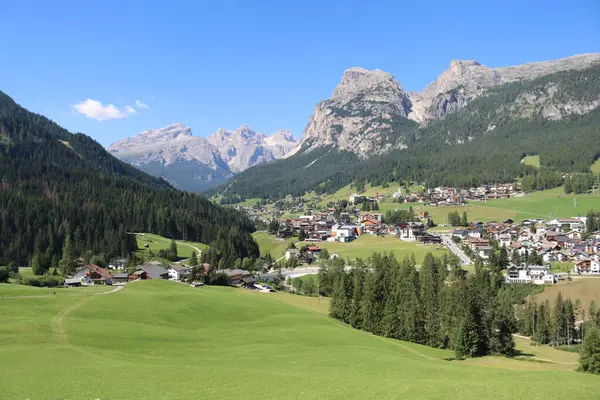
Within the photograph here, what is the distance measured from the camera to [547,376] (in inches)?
1405

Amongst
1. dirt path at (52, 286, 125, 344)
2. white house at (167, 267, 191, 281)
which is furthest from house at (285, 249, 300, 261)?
dirt path at (52, 286, 125, 344)

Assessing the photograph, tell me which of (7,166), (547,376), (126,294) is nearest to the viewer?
(547,376)

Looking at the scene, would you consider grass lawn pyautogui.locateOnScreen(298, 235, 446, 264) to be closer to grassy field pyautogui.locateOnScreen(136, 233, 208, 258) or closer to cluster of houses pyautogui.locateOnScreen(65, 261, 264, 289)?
cluster of houses pyautogui.locateOnScreen(65, 261, 264, 289)

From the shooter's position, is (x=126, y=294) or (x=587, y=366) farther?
(x=126, y=294)

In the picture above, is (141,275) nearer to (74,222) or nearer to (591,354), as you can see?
(74,222)

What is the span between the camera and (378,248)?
16612cm

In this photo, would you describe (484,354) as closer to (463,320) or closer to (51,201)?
(463,320)

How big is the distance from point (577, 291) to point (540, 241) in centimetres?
5723

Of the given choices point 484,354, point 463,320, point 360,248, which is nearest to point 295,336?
point 463,320

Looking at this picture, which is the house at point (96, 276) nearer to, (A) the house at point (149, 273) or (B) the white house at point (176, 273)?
(A) the house at point (149, 273)

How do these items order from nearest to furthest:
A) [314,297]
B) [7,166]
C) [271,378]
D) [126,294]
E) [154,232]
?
[271,378] → [126,294] → [314,297] → [154,232] → [7,166]

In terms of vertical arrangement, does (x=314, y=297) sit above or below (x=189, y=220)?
below

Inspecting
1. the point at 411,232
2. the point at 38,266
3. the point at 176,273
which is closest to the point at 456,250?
the point at 411,232

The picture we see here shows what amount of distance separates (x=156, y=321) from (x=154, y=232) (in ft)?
440
